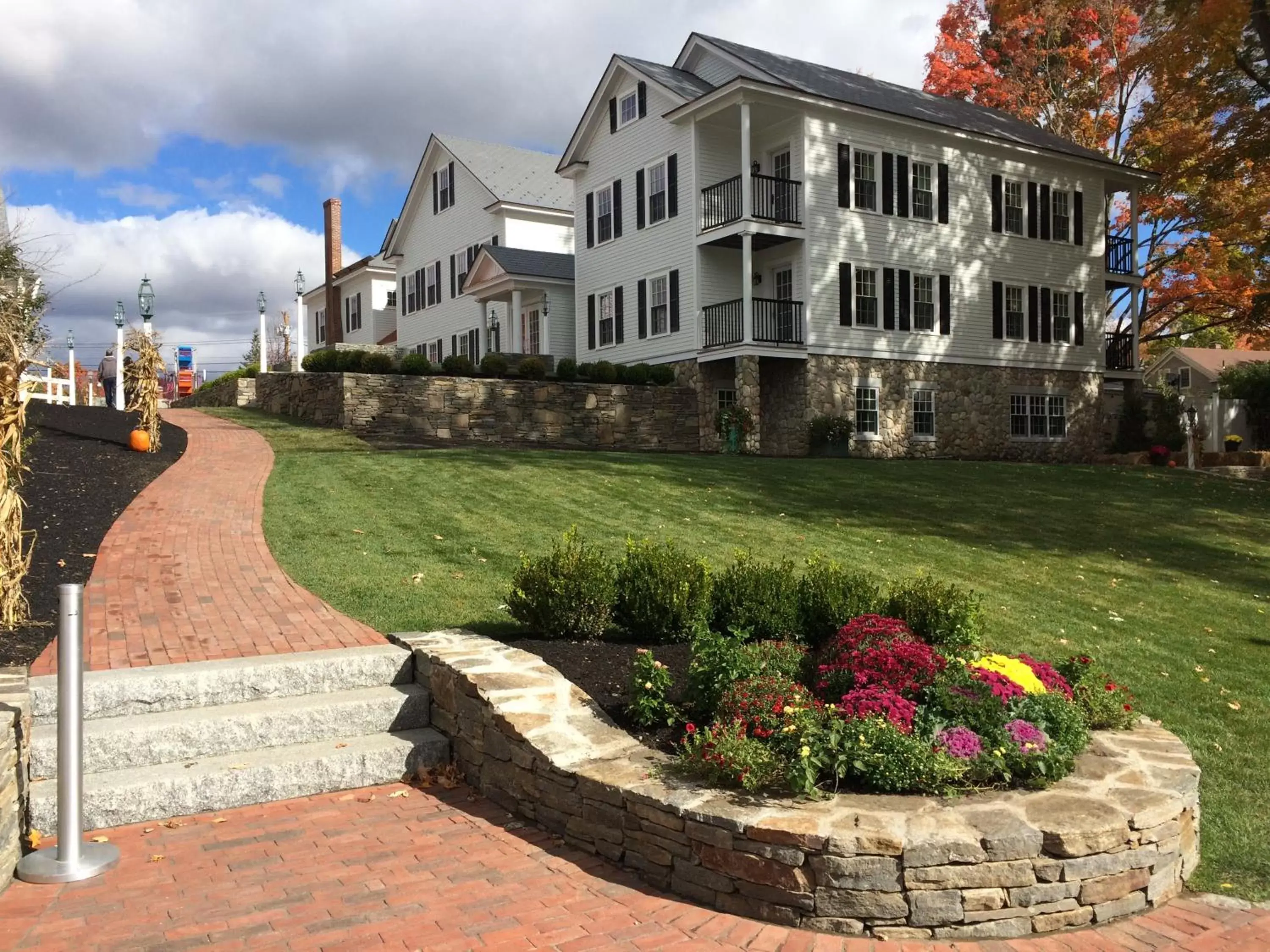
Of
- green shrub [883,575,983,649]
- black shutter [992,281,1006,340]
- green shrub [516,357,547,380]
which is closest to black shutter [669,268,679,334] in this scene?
green shrub [516,357,547,380]

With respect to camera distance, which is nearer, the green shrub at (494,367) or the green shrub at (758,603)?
the green shrub at (758,603)

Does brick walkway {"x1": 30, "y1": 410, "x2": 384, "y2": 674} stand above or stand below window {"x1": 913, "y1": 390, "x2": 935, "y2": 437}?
below

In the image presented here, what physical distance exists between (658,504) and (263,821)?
8012 mm

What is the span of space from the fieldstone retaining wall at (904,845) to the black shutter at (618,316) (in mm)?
21839

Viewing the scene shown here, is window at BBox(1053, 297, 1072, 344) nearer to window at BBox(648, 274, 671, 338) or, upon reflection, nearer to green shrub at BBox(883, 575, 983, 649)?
window at BBox(648, 274, 671, 338)

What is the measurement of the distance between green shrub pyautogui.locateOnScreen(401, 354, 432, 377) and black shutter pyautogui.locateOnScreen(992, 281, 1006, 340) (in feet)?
48.3

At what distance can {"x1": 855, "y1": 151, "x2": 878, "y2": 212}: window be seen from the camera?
76.7ft

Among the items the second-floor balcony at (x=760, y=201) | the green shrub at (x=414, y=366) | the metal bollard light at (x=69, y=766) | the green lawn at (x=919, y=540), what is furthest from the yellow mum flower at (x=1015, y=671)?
the second-floor balcony at (x=760, y=201)

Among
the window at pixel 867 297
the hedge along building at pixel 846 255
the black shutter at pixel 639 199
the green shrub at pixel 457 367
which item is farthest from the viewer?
the black shutter at pixel 639 199

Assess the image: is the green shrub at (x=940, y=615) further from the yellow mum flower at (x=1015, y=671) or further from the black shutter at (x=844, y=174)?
the black shutter at (x=844, y=174)

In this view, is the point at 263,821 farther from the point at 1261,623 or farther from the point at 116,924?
the point at 1261,623

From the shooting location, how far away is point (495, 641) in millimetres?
6629

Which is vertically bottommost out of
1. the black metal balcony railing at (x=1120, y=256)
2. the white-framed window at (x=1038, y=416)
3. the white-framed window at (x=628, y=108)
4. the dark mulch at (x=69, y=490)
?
the dark mulch at (x=69, y=490)

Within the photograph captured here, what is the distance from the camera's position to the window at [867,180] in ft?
76.7
